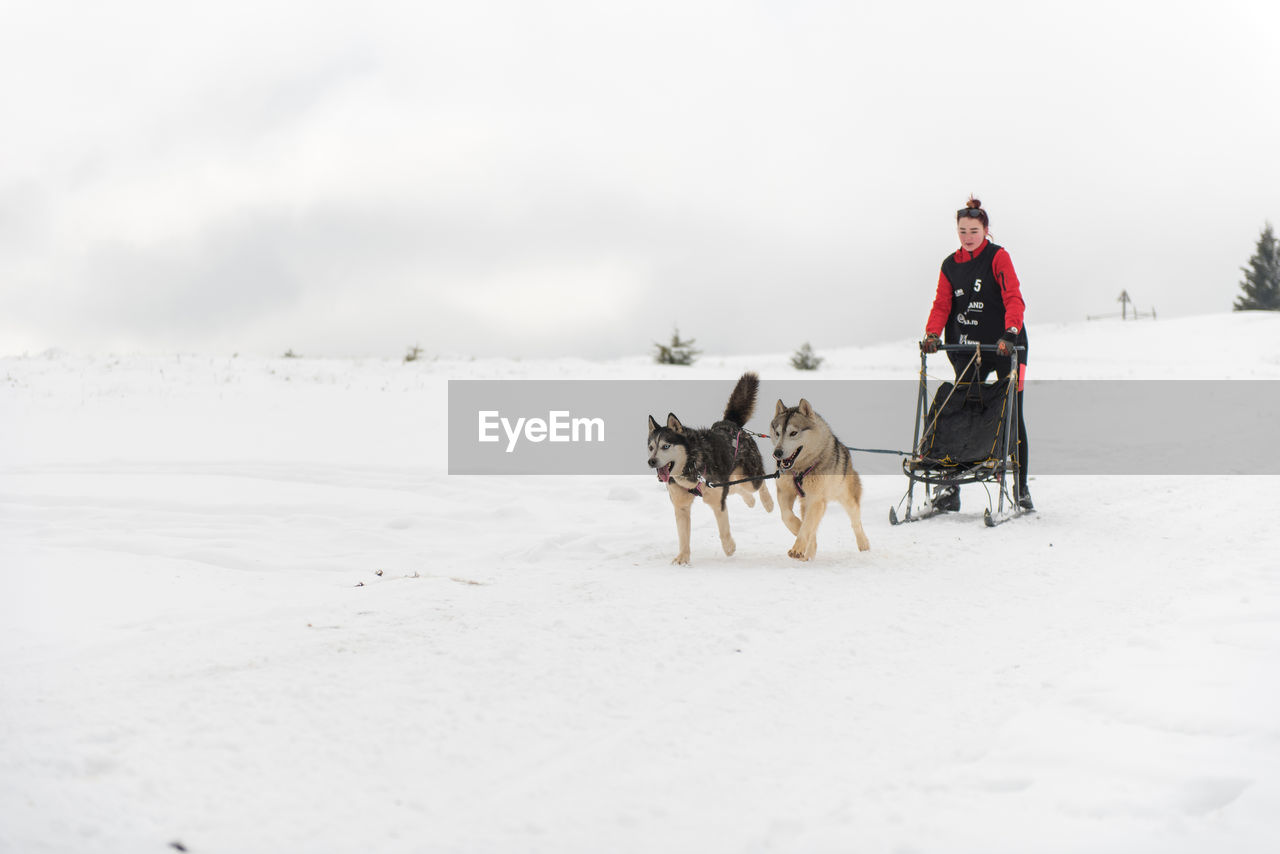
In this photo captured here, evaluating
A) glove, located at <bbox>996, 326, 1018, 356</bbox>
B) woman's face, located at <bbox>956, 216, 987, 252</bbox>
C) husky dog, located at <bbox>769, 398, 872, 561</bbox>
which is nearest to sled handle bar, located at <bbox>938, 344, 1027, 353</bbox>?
glove, located at <bbox>996, 326, 1018, 356</bbox>

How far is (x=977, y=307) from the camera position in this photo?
7520mm

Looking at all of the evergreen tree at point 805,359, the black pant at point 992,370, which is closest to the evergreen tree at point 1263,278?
the evergreen tree at point 805,359

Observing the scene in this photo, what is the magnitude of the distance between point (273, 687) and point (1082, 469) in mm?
10122

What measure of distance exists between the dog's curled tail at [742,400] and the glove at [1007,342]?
212cm

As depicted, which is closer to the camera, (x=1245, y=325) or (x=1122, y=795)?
(x=1122, y=795)

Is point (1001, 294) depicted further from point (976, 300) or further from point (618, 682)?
point (618, 682)

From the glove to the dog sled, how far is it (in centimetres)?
18

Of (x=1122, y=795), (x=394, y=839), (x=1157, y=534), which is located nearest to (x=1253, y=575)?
(x=1157, y=534)

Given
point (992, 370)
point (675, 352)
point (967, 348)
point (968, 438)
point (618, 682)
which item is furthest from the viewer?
point (675, 352)

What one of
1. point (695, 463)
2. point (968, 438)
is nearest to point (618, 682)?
point (695, 463)

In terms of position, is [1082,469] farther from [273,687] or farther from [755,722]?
[273,687]

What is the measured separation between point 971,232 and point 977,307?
0.62m

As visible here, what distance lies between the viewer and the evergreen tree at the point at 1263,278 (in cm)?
4275

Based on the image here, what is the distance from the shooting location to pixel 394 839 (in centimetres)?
209
